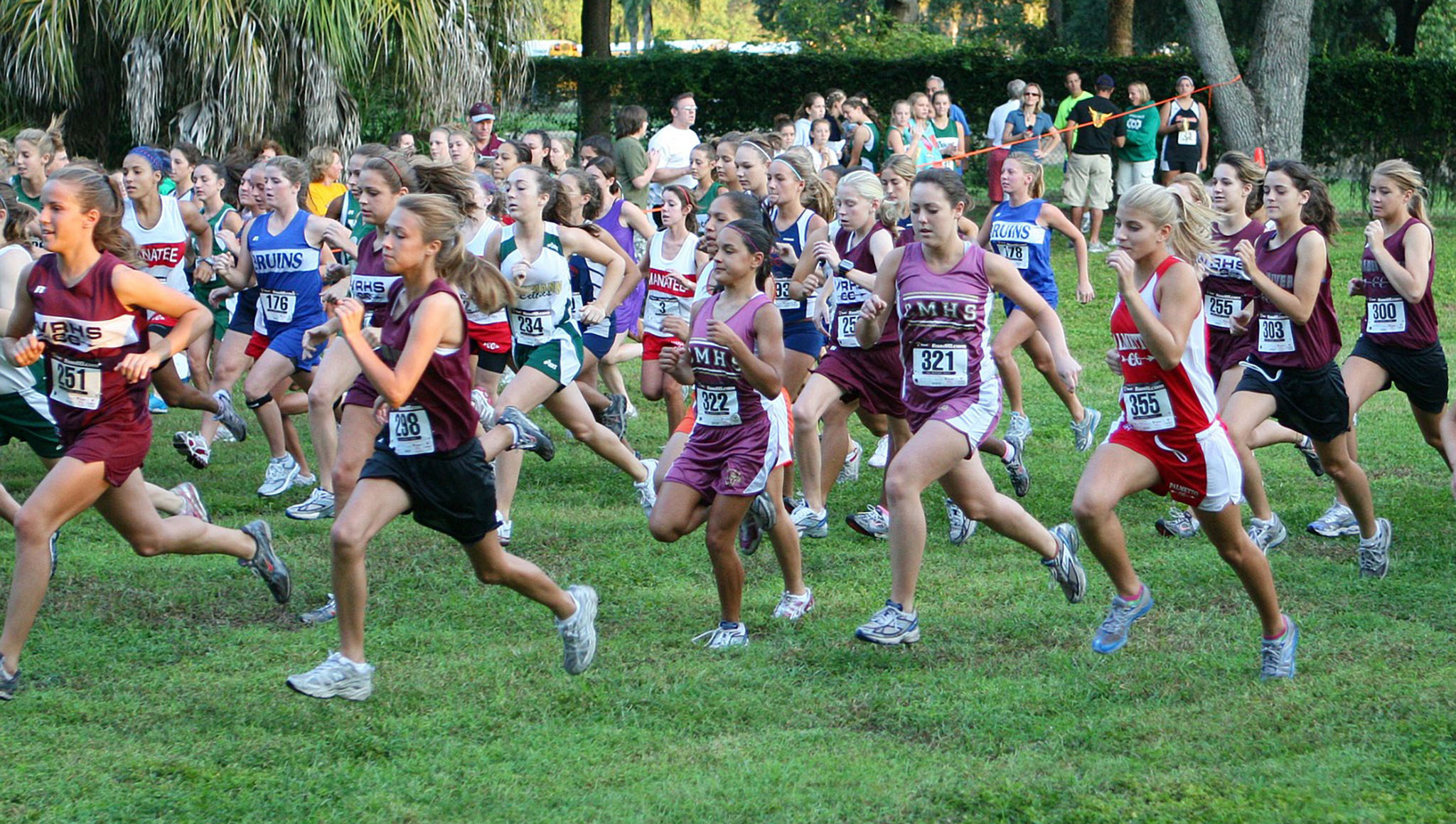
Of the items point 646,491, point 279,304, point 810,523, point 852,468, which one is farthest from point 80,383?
point 852,468

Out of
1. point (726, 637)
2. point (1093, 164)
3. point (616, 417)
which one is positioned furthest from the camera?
point (1093, 164)

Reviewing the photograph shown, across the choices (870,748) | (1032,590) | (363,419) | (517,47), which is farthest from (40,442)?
(517,47)

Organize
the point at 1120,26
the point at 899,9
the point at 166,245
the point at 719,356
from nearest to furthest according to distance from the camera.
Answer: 1. the point at 719,356
2. the point at 166,245
3. the point at 1120,26
4. the point at 899,9

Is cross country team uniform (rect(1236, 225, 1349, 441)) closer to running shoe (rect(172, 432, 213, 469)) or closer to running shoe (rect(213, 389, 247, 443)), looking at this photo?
running shoe (rect(213, 389, 247, 443))

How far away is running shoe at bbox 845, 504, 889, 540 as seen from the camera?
26.7ft

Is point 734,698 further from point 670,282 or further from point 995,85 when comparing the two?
point 995,85

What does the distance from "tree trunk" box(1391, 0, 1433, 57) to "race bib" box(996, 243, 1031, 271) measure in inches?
866

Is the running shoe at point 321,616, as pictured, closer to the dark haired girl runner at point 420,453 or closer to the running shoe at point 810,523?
the dark haired girl runner at point 420,453

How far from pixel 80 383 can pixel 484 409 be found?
2.01 m

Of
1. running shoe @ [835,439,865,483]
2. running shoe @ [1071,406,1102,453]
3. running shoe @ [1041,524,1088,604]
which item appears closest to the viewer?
running shoe @ [1041,524,1088,604]

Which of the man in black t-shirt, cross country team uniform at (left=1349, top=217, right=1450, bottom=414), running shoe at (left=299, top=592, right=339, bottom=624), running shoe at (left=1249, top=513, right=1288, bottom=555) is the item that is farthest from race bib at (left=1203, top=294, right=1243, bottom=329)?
the man in black t-shirt

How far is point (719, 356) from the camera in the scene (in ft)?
20.3

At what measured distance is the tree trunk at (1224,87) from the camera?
1928 cm

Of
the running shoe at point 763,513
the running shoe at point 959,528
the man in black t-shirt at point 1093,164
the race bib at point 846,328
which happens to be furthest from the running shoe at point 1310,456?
the man in black t-shirt at point 1093,164
